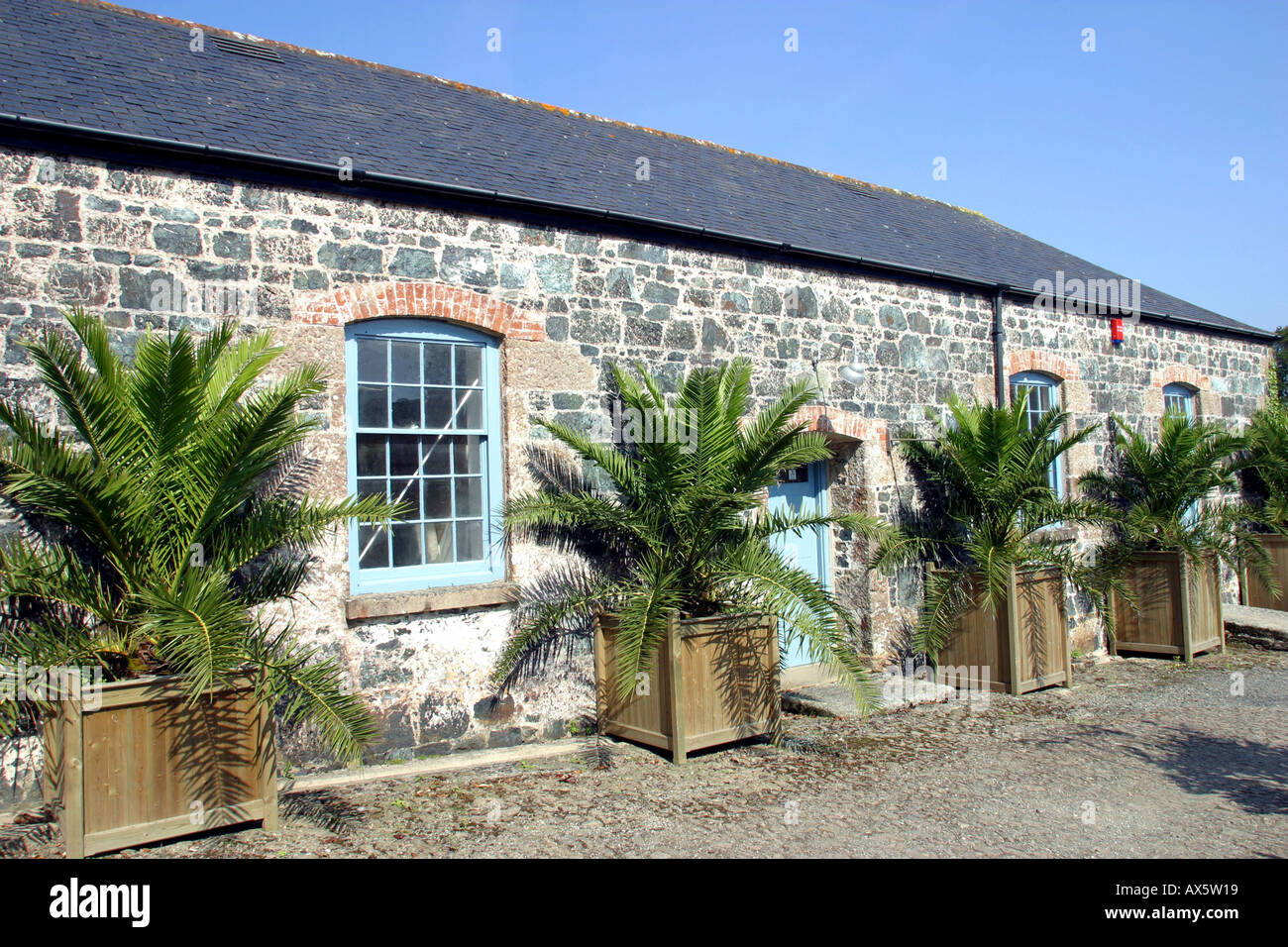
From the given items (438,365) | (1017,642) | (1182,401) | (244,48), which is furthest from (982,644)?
(244,48)

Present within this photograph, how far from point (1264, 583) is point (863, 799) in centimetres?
892

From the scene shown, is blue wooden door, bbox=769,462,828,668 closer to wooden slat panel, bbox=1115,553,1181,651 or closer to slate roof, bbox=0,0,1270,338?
slate roof, bbox=0,0,1270,338

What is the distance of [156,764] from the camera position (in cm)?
453

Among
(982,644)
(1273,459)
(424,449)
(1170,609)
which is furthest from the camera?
(1273,459)

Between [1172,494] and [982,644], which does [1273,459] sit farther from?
[982,644]

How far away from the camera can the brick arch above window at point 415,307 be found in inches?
237

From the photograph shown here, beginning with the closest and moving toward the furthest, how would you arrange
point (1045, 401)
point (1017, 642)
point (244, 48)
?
point (244, 48), point (1017, 642), point (1045, 401)

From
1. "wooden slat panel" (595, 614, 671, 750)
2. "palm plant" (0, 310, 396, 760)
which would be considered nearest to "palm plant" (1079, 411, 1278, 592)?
"wooden slat panel" (595, 614, 671, 750)

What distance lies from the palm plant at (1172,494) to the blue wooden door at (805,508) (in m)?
2.97

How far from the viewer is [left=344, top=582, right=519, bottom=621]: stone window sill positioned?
19.6 ft

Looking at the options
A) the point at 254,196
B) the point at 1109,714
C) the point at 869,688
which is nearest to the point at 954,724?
the point at 1109,714

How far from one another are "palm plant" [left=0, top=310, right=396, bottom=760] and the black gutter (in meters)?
Answer: 1.20

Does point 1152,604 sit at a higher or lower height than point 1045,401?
lower
